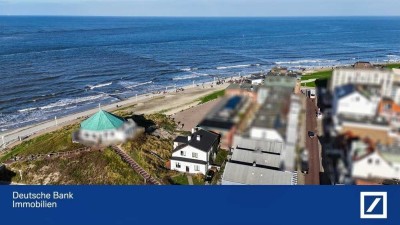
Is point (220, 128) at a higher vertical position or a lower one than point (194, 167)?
higher

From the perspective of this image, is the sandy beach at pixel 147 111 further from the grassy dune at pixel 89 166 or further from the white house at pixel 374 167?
the white house at pixel 374 167

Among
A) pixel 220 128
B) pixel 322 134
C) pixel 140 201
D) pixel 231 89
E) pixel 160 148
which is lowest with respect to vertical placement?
pixel 160 148

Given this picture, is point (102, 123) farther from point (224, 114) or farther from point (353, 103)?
point (353, 103)

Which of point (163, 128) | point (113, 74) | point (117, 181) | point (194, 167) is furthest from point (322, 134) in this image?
point (113, 74)

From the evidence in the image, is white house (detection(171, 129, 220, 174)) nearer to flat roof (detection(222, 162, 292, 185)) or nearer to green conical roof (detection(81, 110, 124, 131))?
flat roof (detection(222, 162, 292, 185))

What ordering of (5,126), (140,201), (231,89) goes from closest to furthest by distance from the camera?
1. (231,89)
2. (140,201)
3. (5,126)

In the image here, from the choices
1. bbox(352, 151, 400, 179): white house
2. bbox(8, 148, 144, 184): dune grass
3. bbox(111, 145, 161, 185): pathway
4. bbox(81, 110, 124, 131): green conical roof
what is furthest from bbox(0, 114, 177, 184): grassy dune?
bbox(352, 151, 400, 179): white house

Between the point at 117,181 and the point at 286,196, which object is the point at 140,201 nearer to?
the point at 286,196
